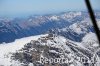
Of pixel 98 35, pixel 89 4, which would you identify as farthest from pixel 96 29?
pixel 89 4

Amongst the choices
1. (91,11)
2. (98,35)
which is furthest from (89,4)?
(98,35)

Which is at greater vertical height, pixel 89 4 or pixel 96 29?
pixel 89 4

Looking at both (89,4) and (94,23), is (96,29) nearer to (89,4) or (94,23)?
(94,23)

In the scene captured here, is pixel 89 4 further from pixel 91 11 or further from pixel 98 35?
pixel 98 35

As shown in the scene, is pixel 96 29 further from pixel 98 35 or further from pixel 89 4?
pixel 89 4
